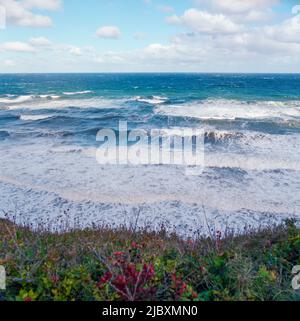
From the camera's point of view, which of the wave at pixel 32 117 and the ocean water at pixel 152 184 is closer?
the ocean water at pixel 152 184

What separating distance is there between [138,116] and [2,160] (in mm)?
17763

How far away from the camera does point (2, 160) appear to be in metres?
15.7

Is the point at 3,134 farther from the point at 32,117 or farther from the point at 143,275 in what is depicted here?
the point at 143,275

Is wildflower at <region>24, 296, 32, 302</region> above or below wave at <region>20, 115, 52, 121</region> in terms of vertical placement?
below

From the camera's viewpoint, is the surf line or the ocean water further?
the surf line

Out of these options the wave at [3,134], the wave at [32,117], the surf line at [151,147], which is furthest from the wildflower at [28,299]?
the wave at [32,117]

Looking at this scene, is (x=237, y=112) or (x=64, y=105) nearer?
(x=237, y=112)

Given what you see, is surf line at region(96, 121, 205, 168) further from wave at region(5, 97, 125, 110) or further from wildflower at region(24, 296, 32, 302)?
wave at region(5, 97, 125, 110)

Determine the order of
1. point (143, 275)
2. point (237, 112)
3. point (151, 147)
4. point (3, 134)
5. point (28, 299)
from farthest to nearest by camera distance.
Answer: point (237, 112)
point (3, 134)
point (151, 147)
point (143, 275)
point (28, 299)

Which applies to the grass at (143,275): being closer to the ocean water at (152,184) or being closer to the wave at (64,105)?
the ocean water at (152,184)

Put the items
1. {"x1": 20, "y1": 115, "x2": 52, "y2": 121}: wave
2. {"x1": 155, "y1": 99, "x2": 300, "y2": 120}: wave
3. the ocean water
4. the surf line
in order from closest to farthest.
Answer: the ocean water < the surf line < {"x1": 155, "y1": 99, "x2": 300, "y2": 120}: wave < {"x1": 20, "y1": 115, "x2": 52, "y2": 121}: wave

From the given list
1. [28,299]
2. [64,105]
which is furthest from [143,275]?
[64,105]

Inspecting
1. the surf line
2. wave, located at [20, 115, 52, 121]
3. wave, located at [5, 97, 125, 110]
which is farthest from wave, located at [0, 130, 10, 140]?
wave, located at [5, 97, 125, 110]
